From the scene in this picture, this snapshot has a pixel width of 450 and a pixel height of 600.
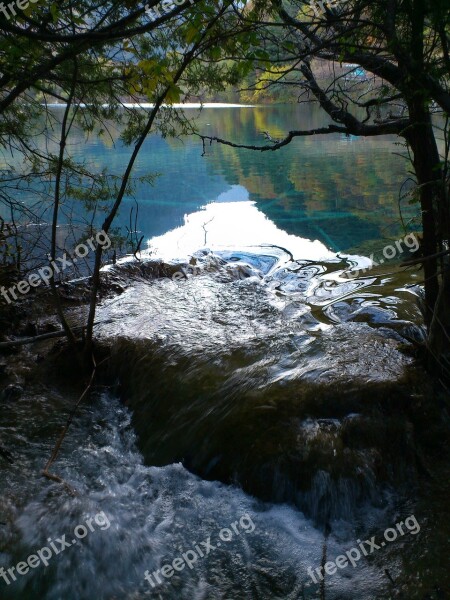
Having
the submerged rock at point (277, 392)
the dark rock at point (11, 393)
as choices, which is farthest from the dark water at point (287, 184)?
the dark rock at point (11, 393)

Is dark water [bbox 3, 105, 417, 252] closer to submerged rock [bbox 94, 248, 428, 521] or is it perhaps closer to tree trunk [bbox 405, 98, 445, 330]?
submerged rock [bbox 94, 248, 428, 521]

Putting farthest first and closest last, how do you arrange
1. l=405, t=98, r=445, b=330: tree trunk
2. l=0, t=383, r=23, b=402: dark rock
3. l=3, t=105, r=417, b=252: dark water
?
l=3, t=105, r=417, b=252: dark water → l=0, t=383, r=23, b=402: dark rock → l=405, t=98, r=445, b=330: tree trunk

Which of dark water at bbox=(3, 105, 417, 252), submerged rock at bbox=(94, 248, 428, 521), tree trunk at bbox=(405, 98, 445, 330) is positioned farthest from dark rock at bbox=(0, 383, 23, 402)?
tree trunk at bbox=(405, 98, 445, 330)

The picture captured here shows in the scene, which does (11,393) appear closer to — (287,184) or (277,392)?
(277,392)

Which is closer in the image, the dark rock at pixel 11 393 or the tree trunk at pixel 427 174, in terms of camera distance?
the tree trunk at pixel 427 174

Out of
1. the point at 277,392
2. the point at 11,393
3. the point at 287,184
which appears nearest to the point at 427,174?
the point at 277,392

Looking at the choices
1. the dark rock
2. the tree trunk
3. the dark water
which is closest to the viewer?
the tree trunk

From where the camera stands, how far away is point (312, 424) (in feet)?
10.4

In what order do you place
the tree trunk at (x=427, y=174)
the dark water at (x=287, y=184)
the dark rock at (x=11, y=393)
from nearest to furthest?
the tree trunk at (x=427, y=174) → the dark rock at (x=11, y=393) → the dark water at (x=287, y=184)

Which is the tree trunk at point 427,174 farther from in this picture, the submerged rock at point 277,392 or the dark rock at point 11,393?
the dark rock at point 11,393

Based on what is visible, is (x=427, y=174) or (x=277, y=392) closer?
(x=427, y=174)

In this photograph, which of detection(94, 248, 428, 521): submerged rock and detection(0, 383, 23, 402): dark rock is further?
detection(0, 383, 23, 402): dark rock

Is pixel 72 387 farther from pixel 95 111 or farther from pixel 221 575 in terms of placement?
pixel 95 111

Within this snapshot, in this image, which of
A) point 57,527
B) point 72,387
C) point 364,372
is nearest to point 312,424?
point 364,372
